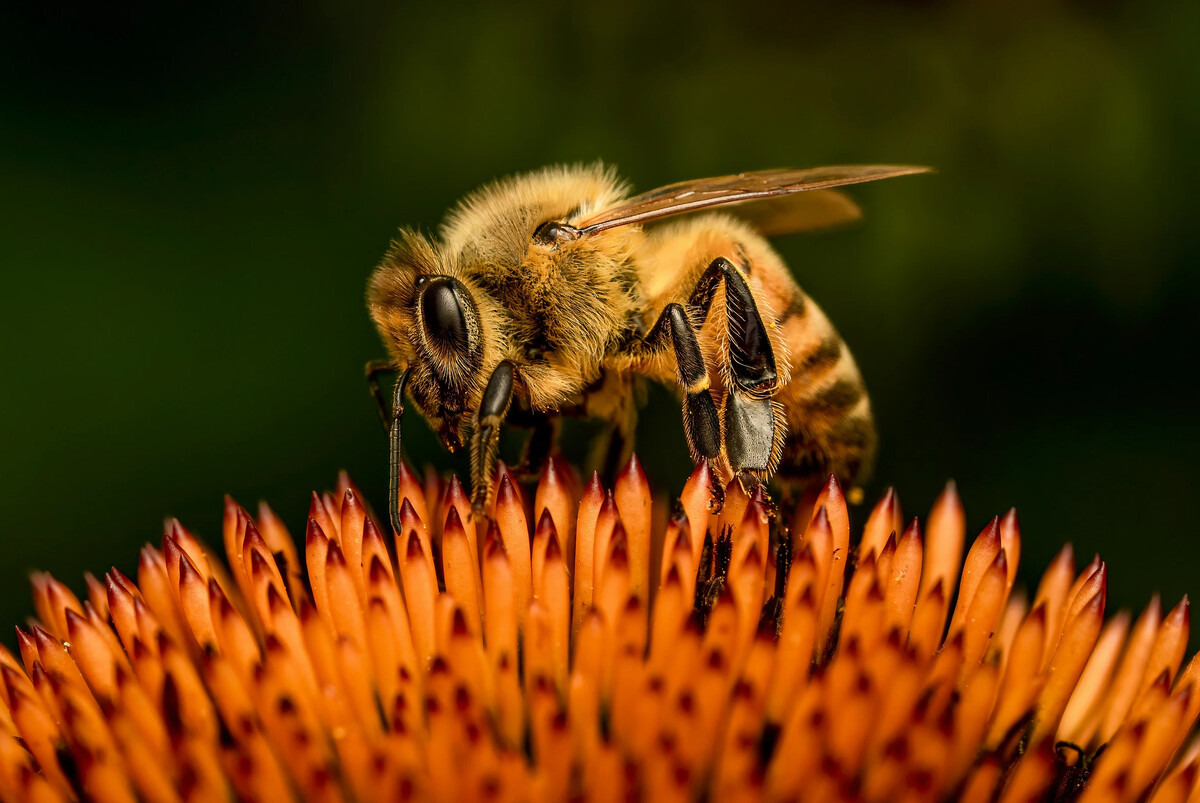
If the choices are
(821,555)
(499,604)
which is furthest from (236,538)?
(821,555)

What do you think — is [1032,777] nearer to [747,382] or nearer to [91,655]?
[747,382]

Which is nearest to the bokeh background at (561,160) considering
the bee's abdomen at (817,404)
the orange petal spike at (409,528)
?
the bee's abdomen at (817,404)

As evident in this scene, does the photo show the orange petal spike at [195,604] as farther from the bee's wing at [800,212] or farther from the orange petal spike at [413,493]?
the bee's wing at [800,212]

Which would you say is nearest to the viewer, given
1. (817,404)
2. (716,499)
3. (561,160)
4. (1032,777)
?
(1032,777)

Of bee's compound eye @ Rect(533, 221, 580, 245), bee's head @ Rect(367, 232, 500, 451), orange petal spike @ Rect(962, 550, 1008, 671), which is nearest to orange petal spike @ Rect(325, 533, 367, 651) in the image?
bee's head @ Rect(367, 232, 500, 451)

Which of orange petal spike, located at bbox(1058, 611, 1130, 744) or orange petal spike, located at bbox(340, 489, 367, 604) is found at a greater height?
orange petal spike, located at bbox(340, 489, 367, 604)

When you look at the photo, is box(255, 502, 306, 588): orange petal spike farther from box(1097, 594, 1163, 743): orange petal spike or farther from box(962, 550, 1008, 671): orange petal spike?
box(1097, 594, 1163, 743): orange petal spike
